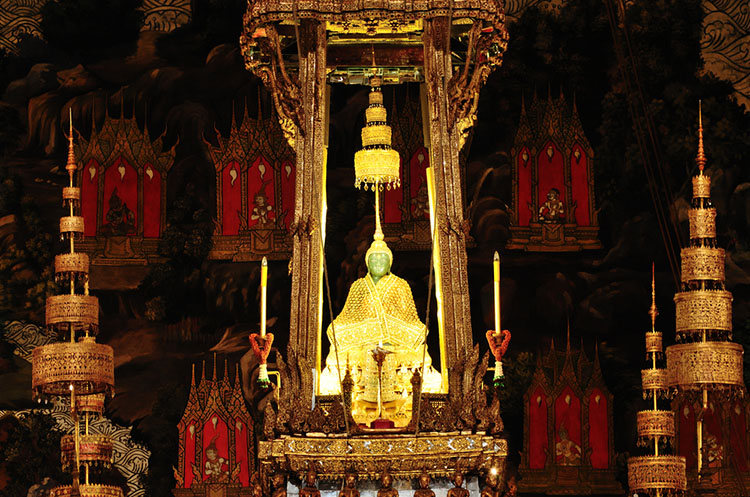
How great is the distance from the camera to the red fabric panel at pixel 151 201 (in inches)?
746

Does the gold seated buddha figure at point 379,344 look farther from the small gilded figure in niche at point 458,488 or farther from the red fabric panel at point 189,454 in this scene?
the red fabric panel at point 189,454

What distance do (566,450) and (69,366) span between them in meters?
7.00

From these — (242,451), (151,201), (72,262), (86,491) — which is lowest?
(86,491)

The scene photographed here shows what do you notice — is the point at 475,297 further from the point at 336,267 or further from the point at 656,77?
the point at 656,77

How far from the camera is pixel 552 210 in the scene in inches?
739

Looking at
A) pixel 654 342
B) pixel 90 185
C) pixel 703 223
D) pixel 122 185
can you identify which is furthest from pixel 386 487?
pixel 90 185

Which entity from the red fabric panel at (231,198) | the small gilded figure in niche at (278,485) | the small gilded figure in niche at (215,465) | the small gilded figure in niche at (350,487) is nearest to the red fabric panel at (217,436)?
the small gilded figure in niche at (215,465)

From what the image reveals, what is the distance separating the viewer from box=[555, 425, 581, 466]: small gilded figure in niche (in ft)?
59.0

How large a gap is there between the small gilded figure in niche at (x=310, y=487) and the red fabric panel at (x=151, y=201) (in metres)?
7.83

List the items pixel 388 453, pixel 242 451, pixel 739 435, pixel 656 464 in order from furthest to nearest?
pixel 242 451
pixel 739 435
pixel 656 464
pixel 388 453

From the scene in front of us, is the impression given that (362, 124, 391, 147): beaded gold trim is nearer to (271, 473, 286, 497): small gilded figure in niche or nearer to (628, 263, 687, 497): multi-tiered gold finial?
(628, 263, 687, 497): multi-tiered gold finial

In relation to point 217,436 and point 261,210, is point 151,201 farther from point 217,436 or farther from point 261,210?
point 217,436

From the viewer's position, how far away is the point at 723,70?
61.9 feet

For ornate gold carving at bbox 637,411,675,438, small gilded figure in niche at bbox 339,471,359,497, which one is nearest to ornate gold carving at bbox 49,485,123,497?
small gilded figure in niche at bbox 339,471,359,497
